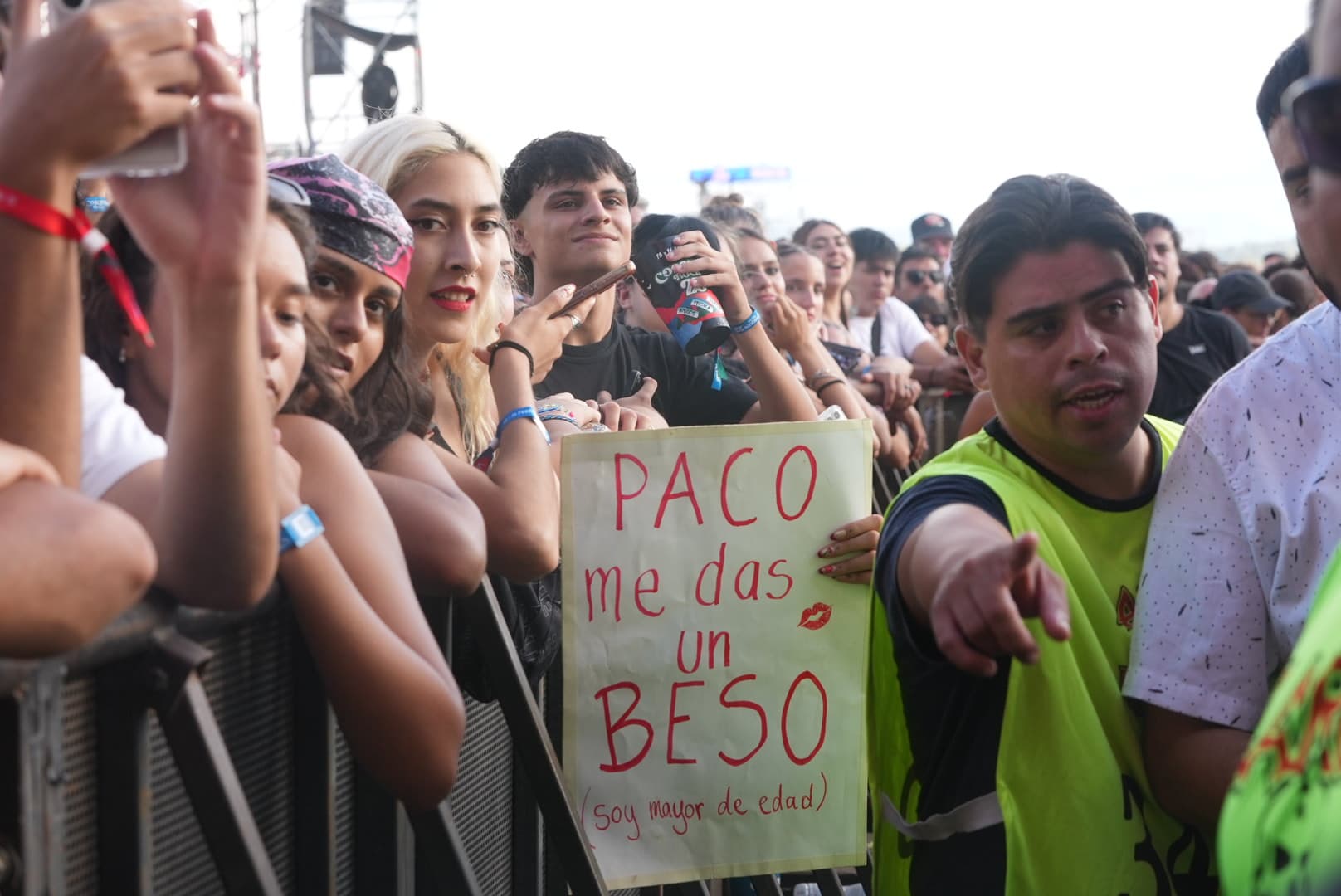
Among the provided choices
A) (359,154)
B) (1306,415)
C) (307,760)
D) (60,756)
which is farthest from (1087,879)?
(359,154)

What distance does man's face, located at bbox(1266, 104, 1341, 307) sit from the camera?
1.65 m

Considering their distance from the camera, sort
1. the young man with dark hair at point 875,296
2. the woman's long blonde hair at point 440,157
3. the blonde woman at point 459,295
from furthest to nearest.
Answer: the young man with dark hair at point 875,296, the woman's long blonde hair at point 440,157, the blonde woman at point 459,295

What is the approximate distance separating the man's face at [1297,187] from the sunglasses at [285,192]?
133 cm

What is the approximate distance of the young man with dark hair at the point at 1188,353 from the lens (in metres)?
5.69

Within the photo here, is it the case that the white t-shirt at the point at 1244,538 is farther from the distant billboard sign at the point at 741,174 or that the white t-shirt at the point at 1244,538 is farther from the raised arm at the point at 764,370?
the distant billboard sign at the point at 741,174

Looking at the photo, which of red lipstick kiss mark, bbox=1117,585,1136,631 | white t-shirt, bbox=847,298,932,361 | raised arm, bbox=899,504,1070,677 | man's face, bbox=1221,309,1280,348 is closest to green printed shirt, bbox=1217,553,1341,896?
raised arm, bbox=899,504,1070,677

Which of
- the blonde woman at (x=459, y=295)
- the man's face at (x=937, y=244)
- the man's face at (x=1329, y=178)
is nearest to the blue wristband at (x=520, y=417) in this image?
the blonde woman at (x=459, y=295)

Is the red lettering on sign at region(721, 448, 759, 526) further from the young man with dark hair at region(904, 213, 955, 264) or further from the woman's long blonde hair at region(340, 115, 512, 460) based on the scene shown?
the young man with dark hair at region(904, 213, 955, 264)

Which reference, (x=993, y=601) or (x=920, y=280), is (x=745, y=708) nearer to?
(x=993, y=601)

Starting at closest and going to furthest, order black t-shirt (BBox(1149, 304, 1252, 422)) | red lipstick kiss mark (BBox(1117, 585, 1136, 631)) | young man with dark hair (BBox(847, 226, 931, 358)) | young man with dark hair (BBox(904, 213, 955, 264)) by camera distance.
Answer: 1. red lipstick kiss mark (BBox(1117, 585, 1136, 631))
2. black t-shirt (BBox(1149, 304, 1252, 422))
3. young man with dark hair (BBox(847, 226, 931, 358))
4. young man with dark hair (BBox(904, 213, 955, 264))

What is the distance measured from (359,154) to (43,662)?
2.26m

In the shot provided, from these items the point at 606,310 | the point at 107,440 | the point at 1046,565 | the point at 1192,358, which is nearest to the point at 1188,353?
the point at 1192,358

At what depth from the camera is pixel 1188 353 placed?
5.97 meters

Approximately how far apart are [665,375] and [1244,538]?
2.19 m
